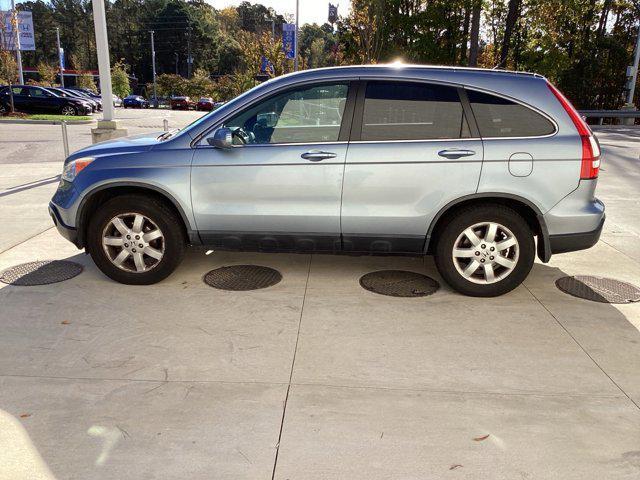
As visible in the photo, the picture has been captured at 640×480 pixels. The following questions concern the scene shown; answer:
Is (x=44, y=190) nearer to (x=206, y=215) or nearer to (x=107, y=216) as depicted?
(x=107, y=216)

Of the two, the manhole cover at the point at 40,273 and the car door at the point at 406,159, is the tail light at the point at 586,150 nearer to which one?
the car door at the point at 406,159

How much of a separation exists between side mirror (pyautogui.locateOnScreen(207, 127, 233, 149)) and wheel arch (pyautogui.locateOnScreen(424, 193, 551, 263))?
1805 mm

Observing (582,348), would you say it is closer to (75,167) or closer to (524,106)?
(524,106)

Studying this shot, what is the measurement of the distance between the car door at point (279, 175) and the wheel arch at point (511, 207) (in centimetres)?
84

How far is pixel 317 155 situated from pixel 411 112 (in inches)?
33.7

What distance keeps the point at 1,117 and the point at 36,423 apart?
2714 cm

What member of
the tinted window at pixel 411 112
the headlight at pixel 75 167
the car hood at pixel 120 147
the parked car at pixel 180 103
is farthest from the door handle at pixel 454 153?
the parked car at pixel 180 103

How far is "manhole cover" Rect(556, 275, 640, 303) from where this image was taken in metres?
4.74

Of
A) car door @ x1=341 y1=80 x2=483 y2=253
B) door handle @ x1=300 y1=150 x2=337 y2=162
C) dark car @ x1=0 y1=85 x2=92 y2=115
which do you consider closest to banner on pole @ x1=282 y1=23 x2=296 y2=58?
dark car @ x1=0 y1=85 x2=92 y2=115

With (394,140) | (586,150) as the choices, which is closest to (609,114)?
(586,150)

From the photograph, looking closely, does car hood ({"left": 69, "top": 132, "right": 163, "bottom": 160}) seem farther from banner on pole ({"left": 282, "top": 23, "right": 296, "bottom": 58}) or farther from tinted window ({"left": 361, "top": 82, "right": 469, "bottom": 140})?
banner on pole ({"left": 282, "top": 23, "right": 296, "bottom": 58})

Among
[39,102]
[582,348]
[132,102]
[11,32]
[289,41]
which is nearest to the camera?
[582,348]

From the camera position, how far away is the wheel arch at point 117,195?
185 inches

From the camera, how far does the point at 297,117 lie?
4832 mm
